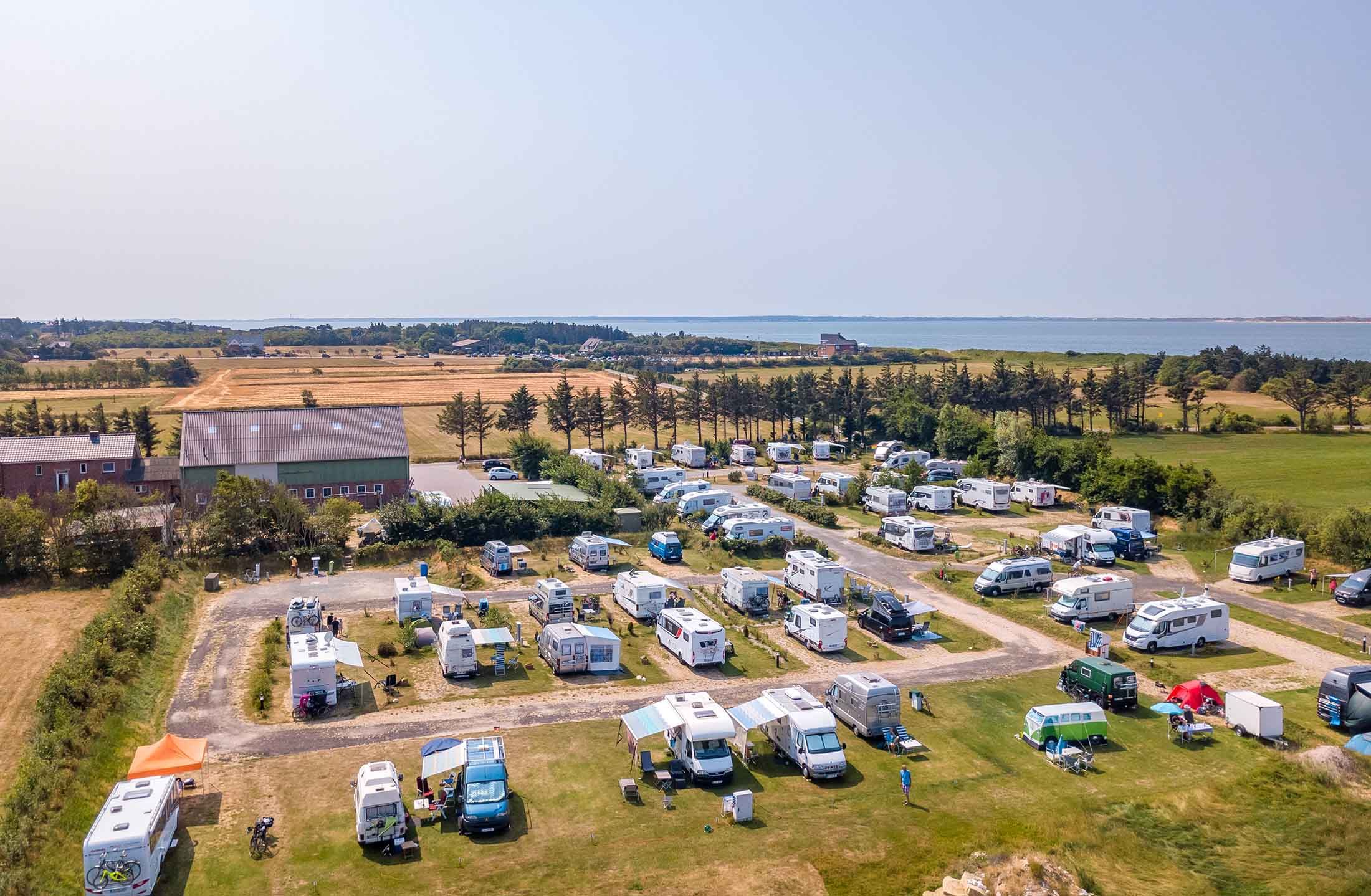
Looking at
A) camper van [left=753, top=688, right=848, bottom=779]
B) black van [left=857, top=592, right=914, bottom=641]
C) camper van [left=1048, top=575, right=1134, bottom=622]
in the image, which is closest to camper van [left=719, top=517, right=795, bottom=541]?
black van [left=857, top=592, right=914, bottom=641]

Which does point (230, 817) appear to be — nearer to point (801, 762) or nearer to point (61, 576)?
point (801, 762)

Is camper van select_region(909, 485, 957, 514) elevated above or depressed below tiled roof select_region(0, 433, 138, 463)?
below

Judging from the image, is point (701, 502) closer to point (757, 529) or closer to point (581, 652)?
point (757, 529)

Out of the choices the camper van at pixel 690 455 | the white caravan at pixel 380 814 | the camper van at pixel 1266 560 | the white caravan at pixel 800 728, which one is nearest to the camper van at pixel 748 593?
the white caravan at pixel 800 728

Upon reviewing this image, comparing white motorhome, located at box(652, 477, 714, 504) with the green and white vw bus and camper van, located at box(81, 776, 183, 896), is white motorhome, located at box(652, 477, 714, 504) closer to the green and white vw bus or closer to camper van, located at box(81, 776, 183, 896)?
the green and white vw bus

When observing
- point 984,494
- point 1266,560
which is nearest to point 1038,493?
point 984,494
